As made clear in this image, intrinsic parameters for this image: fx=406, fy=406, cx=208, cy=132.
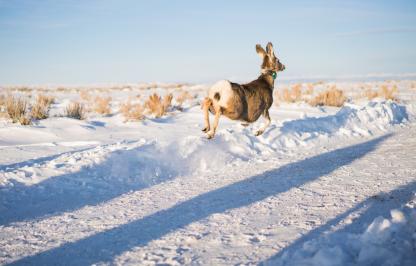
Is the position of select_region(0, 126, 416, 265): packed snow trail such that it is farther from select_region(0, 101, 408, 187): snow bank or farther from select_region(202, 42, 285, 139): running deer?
select_region(202, 42, 285, 139): running deer

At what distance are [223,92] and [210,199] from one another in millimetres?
1436

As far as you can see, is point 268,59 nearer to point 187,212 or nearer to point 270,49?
point 270,49

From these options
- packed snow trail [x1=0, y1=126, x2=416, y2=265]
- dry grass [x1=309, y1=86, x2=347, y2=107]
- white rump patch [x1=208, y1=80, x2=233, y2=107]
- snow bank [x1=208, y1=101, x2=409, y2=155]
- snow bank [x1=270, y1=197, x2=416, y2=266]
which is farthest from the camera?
dry grass [x1=309, y1=86, x2=347, y2=107]

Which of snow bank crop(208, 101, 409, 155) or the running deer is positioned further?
A: snow bank crop(208, 101, 409, 155)

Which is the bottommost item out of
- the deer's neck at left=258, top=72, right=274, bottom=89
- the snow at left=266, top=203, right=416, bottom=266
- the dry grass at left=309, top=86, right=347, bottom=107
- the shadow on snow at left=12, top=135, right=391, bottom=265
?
the shadow on snow at left=12, top=135, right=391, bottom=265

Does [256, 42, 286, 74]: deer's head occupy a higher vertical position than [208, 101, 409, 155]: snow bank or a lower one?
higher

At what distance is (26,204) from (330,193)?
3.91 m

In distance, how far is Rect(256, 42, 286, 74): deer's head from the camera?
657cm

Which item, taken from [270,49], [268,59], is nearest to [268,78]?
[268,59]

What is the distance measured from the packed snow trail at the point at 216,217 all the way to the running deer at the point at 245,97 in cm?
99

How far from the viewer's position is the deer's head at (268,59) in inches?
259

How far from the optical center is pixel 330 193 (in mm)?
5219

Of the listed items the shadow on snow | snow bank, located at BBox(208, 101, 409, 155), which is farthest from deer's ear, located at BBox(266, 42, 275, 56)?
snow bank, located at BBox(208, 101, 409, 155)

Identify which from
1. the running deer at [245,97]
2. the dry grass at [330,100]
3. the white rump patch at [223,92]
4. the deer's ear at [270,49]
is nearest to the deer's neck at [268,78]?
the running deer at [245,97]
